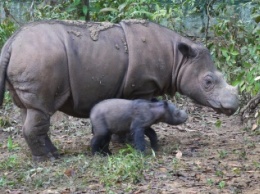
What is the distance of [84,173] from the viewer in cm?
675

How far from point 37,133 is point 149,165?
131 cm

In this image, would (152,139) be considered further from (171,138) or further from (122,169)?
(122,169)

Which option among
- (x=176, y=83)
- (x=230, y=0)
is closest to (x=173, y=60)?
(x=176, y=83)

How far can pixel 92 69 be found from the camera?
24.9ft

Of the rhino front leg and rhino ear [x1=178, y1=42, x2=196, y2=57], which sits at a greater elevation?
rhino ear [x1=178, y1=42, x2=196, y2=57]

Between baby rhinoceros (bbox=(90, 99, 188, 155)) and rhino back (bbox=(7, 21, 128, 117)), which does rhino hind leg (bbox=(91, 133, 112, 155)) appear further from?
rhino back (bbox=(7, 21, 128, 117))

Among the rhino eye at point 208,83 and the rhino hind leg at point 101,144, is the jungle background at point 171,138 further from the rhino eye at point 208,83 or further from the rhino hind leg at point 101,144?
the rhino eye at point 208,83

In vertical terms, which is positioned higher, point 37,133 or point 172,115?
point 172,115

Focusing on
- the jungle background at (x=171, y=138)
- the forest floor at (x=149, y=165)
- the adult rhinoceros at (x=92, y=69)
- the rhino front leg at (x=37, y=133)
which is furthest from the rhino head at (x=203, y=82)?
the rhino front leg at (x=37, y=133)

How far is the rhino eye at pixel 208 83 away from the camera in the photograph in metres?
8.15

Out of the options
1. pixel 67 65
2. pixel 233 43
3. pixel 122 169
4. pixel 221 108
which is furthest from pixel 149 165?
pixel 233 43

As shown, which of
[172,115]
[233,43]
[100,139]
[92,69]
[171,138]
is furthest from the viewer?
[233,43]

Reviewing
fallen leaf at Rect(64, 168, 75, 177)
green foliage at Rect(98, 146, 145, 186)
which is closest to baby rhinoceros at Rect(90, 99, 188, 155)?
green foliage at Rect(98, 146, 145, 186)

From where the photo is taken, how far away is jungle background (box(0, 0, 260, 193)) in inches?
251
